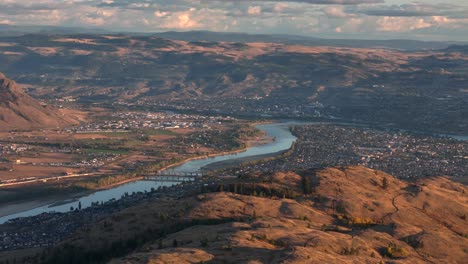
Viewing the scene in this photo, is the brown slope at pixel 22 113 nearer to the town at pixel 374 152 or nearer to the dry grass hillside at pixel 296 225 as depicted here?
the town at pixel 374 152

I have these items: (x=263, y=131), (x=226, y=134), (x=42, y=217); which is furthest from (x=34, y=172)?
(x=263, y=131)

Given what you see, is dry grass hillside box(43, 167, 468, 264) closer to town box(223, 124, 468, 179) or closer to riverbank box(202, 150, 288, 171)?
town box(223, 124, 468, 179)

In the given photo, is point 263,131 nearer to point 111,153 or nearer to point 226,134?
point 226,134

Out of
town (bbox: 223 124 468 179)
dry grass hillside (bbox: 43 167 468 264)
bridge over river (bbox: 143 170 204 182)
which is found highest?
dry grass hillside (bbox: 43 167 468 264)

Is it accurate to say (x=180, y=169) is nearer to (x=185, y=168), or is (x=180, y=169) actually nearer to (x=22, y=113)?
(x=185, y=168)

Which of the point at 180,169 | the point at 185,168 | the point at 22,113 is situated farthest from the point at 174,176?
the point at 22,113

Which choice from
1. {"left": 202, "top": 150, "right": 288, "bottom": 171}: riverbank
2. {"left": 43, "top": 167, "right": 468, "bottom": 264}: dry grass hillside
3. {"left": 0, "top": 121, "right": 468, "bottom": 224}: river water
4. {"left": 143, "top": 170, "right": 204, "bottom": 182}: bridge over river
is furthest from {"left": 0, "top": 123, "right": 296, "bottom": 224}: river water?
{"left": 43, "top": 167, "right": 468, "bottom": 264}: dry grass hillside
